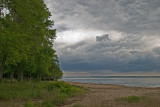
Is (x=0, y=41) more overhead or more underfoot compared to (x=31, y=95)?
more overhead

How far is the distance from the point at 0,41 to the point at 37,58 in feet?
41.8

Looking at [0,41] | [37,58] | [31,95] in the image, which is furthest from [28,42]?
[37,58]

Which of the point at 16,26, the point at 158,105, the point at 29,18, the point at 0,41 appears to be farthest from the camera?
the point at 29,18

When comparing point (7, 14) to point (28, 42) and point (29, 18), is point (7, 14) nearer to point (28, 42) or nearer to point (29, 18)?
point (29, 18)

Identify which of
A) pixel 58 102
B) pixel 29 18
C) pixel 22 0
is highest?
pixel 22 0

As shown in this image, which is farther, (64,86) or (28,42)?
(64,86)

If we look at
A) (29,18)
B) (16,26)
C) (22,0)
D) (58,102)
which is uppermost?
(22,0)

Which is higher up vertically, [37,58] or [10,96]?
[37,58]

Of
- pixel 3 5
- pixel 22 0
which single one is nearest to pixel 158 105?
pixel 22 0

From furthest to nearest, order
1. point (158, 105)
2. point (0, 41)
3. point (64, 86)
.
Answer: point (64, 86) → point (0, 41) → point (158, 105)

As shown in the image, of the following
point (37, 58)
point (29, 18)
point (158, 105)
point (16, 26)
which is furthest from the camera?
point (37, 58)

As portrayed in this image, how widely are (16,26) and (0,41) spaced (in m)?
1.94

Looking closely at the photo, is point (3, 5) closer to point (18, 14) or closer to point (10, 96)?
point (18, 14)

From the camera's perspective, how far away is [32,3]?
15.4 m
